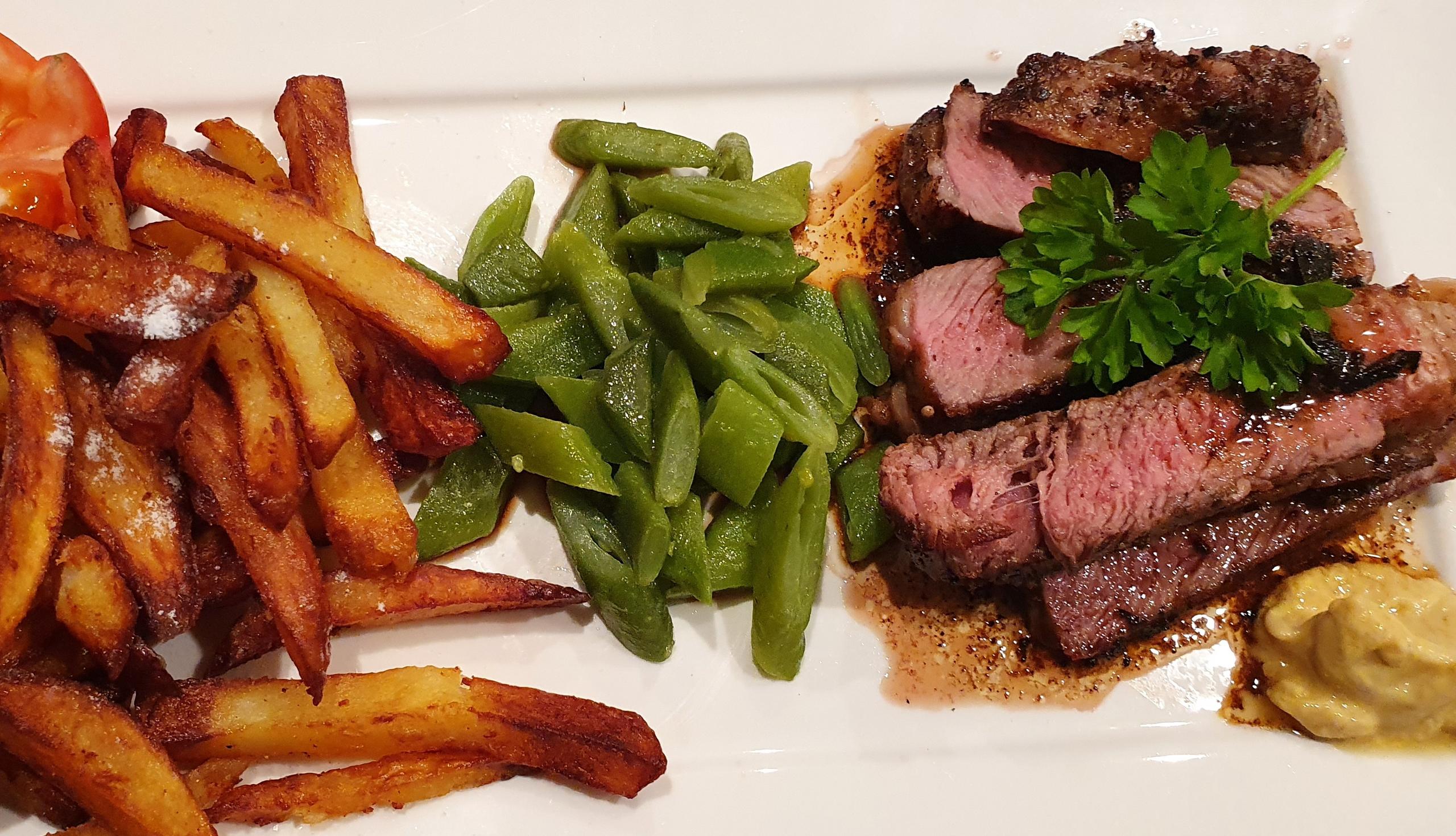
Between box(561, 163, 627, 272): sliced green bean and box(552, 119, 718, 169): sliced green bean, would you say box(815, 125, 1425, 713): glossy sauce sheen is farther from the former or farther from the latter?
box(561, 163, 627, 272): sliced green bean

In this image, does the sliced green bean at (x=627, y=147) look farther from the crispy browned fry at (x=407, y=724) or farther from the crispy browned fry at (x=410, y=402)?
the crispy browned fry at (x=407, y=724)

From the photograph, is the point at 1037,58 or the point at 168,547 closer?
the point at 168,547

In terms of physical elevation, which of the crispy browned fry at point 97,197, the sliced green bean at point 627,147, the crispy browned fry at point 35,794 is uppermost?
the crispy browned fry at point 97,197

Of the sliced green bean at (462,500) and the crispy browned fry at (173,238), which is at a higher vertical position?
the crispy browned fry at (173,238)

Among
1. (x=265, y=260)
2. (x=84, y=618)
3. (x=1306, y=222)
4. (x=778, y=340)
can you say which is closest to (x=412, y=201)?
(x=265, y=260)

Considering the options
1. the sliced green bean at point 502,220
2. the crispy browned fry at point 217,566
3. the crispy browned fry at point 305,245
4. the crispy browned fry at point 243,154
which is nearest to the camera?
the crispy browned fry at point 305,245

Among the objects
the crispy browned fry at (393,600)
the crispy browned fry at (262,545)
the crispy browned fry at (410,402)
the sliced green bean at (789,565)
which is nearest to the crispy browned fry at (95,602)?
the crispy browned fry at (262,545)

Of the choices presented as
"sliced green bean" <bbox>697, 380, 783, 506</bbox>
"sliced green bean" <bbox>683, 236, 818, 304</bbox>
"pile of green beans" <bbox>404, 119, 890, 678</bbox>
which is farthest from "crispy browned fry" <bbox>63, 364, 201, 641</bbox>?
"sliced green bean" <bbox>683, 236, 818, 304</bbox>

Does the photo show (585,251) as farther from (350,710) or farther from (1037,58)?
(1037,58)
